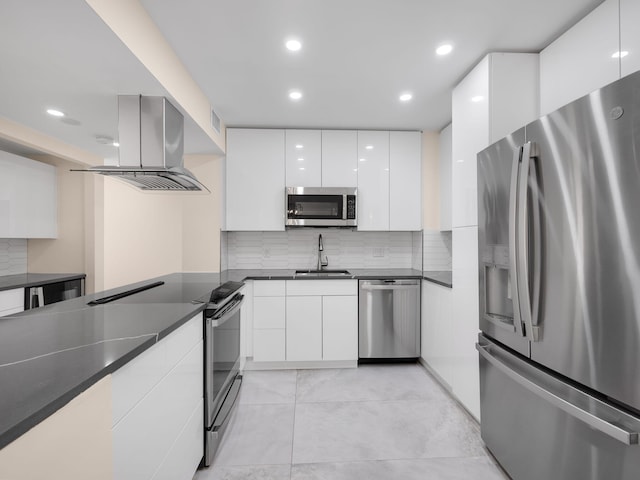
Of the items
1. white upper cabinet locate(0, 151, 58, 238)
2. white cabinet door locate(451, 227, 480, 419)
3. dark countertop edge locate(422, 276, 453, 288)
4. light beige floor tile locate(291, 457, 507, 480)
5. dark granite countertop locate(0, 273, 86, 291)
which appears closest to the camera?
light beige floor tile locate(291, 457, 507, 480)

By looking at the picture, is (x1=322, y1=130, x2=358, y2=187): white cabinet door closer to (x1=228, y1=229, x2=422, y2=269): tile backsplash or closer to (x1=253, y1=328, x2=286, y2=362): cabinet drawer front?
(x1=228, y1=229, x2=422, y2=269): tile backsplash

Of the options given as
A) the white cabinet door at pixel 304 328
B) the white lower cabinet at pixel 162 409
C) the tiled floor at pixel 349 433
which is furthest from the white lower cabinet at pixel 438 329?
the white lower cabinet at pixel 162 409

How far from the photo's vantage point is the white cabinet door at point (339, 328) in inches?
121

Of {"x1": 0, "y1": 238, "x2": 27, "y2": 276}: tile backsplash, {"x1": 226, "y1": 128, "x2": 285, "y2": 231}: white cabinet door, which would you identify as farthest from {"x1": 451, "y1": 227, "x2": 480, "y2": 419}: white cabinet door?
{"x1": 0, "y1": 238, "x2": 27, "y2": 276}: tile backsplash

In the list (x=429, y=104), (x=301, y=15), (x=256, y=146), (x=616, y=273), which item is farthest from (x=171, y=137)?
(x=616, y=273)

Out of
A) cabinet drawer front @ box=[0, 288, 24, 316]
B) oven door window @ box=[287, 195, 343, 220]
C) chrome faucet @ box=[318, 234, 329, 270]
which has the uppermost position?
oven door window @ box=[287, 195, 343, 220]

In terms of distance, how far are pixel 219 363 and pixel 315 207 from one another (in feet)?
6.18

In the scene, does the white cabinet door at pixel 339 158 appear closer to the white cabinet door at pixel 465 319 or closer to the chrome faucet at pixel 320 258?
the chrome faucet at pixel 320 258

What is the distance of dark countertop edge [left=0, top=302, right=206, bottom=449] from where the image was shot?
58 cm

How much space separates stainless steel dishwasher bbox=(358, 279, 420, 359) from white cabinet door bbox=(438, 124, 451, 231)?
0.73m

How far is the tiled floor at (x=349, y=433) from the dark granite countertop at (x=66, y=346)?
99cm

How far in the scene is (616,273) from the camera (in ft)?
3.31

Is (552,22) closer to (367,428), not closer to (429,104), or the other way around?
(429,104)

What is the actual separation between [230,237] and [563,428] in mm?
3222
